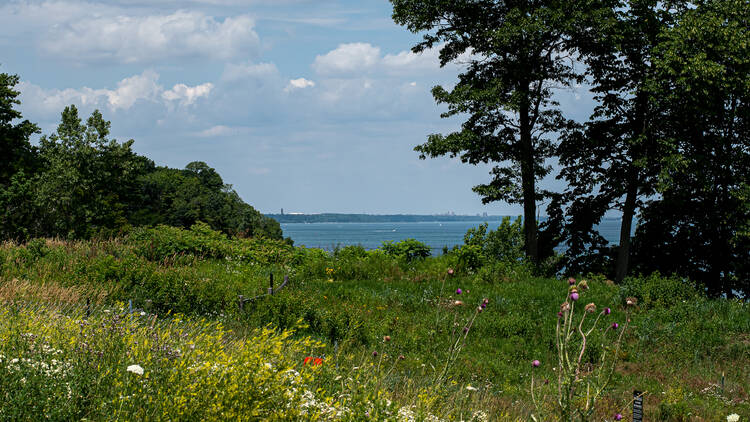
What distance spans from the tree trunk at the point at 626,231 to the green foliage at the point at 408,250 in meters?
5.75

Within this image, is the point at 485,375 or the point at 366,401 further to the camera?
the point at 485,375

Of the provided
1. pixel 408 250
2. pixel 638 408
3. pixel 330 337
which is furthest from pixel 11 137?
pixel 638 408

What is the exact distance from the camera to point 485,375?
26.8 feet

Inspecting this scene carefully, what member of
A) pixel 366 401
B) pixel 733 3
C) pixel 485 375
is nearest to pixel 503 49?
pixel 733 3

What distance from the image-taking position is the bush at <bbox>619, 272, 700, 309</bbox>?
40.2 ft

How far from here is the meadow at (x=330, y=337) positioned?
423 centimetres

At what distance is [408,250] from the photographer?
17562 mm

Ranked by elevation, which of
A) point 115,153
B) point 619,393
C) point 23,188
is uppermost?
point 115,153

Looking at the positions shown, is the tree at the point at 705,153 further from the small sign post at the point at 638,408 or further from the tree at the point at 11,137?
the tree at the point at 11,137

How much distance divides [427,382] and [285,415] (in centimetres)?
259

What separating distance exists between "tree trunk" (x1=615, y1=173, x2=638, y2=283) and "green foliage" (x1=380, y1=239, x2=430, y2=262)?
575 cm

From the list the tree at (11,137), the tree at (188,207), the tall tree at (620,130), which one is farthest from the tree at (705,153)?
the tree at (188,207)

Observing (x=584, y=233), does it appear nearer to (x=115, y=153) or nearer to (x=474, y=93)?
(x=474, y=93)

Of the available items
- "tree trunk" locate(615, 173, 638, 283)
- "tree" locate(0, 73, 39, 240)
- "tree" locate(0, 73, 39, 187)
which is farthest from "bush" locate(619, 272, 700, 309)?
"tree" locate(0, 73, 39, 187)
